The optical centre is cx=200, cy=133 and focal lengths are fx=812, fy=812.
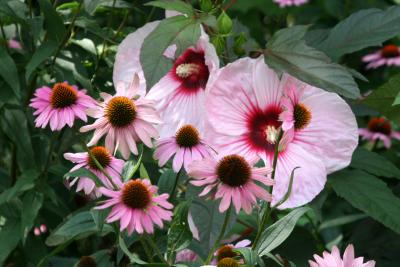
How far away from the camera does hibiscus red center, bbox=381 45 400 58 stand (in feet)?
6.96

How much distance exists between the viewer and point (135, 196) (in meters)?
0.79

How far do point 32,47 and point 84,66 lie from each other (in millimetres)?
88

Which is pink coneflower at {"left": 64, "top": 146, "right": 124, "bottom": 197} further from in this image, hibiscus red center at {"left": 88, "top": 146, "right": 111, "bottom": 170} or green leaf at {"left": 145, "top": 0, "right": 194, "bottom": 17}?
green leaf at {"left": 145, "top": 0, "right": 194, "bottom": 17}

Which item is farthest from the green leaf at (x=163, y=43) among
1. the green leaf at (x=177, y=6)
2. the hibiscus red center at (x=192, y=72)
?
the hibiscus red center at (x=192, y=72)

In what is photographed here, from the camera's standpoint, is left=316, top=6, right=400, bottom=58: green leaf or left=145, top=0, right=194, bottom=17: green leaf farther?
left=316, top=6, right=400, bottom=58: green leaf

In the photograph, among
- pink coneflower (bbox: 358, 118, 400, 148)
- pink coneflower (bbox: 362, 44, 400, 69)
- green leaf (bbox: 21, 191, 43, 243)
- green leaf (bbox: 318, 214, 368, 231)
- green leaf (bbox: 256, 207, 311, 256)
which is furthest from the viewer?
pink coneflower (bbox: 362, 44, 400, 69)

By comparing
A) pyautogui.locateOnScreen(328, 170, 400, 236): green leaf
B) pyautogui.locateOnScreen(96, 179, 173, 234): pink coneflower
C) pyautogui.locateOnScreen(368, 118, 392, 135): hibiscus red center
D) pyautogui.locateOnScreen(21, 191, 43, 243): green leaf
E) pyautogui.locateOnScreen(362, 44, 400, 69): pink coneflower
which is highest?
pyautogui.locateOnScreen(96, 179, 173, 234): pink coneflower

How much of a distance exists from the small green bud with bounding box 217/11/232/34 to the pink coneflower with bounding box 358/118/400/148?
1001 millimetres

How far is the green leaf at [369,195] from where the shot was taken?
1.04 meters

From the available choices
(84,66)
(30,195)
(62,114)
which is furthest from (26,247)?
(62,114)

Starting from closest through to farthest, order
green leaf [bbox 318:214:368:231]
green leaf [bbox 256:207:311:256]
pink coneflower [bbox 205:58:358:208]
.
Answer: green leaf [bbox 256:207:311:256]
pink coneflower [bbox 205:58:358:208]
green leaf [bbox 318:214:368:231]

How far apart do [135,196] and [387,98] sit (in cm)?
43

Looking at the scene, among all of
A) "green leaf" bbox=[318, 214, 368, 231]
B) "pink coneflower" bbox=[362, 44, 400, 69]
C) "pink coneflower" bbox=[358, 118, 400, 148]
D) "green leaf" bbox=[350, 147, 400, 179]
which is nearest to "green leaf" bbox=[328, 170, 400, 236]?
"green leaf" bbox=[350, 147, 400, 179]

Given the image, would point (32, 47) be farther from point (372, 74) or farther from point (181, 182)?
point (372, 74)
